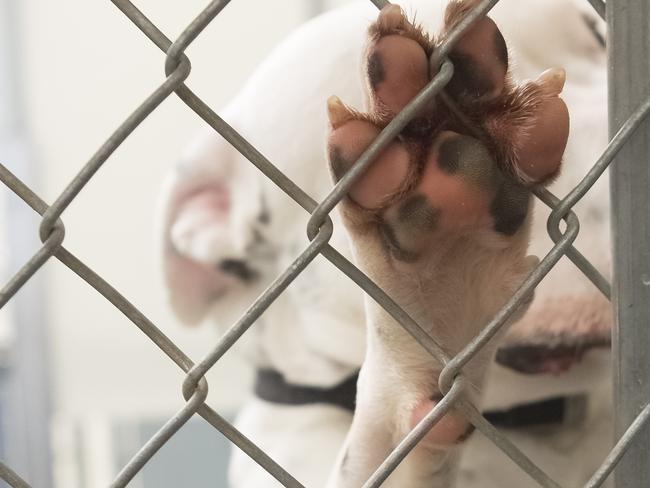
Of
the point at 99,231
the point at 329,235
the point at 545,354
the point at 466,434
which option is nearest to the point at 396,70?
the point at 329,235

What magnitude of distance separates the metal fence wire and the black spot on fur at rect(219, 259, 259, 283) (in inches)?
28.0

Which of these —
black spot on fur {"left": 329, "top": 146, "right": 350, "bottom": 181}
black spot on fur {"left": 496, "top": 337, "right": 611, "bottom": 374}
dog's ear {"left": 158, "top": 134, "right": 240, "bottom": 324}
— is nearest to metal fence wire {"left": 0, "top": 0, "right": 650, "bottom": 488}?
black spot on fur {"left": 329, "top": 146, "right": 350, "bottom": 181}

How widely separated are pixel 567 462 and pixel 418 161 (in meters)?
0.73

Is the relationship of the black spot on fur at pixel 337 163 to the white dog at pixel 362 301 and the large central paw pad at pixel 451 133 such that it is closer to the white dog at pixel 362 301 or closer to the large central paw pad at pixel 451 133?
the large central paw pad at pixel 451 133

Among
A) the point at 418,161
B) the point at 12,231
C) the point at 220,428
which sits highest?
the point at 418,161

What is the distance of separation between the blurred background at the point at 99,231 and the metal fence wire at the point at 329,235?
2.04m

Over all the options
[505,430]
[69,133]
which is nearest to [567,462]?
[505,430]

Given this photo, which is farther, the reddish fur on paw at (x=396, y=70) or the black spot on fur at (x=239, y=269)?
the black spot on fur at (x=239, y=269)

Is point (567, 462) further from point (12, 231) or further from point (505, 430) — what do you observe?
point (12, 231)

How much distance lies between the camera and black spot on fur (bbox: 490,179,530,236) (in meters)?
0.60

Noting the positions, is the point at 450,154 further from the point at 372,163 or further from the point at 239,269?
the point at 239,269

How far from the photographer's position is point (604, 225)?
3.56 feet

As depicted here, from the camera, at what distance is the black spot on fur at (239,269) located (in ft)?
4.34

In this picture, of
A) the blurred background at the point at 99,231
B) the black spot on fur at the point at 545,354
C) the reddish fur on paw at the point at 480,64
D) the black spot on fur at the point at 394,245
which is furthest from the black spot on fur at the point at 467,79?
the blurred background at the point at 99,231
